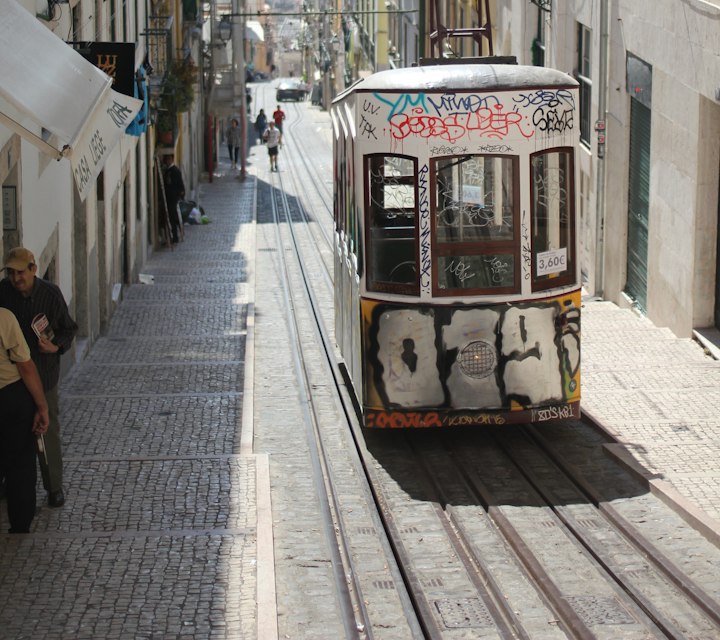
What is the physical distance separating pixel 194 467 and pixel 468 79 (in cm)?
357

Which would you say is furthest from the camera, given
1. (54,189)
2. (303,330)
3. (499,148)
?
(303,330)

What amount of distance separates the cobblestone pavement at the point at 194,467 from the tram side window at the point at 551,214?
1.50 meters

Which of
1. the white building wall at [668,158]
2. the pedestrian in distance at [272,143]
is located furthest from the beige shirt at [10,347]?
the pedestrian in distance at [272,143]

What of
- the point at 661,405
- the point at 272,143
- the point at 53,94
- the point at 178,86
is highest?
the point at 178,86

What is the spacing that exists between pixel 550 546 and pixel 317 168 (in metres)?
35.4

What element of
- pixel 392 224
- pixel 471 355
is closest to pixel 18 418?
pixel 392 224

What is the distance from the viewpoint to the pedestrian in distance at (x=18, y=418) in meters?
8.97

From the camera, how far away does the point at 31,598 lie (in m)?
8.17

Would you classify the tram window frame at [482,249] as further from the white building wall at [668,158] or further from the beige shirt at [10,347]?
the beige shirt at [10,347]

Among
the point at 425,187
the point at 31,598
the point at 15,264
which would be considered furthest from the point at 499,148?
the point at 31,598

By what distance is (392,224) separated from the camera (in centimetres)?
1112

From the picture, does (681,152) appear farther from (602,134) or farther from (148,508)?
(148,508)

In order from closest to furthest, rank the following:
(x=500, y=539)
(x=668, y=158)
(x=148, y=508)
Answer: (x=500, y=539) < (x=148, y=508) < (x=668, y=158)

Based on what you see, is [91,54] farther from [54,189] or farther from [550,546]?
[550,546]
